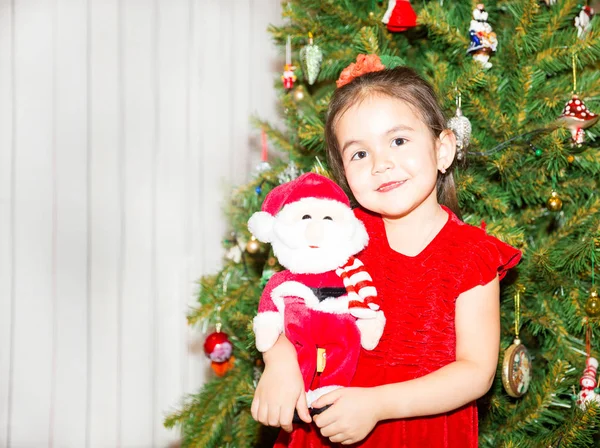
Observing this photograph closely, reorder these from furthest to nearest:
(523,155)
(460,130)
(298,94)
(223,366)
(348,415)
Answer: (223,366) → (298,94) → (523,155) → (460,130) → (348,415)

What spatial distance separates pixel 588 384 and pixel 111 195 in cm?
151

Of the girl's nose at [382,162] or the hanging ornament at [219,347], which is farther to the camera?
the hanging ornament at [219,347]

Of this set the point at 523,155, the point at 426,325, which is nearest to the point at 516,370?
the point at 426,325

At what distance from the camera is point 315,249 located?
0.94 m

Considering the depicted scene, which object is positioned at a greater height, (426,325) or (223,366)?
(426,325)

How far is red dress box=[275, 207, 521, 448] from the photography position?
38.4 inches

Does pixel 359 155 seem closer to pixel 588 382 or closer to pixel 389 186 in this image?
pixel 389 186

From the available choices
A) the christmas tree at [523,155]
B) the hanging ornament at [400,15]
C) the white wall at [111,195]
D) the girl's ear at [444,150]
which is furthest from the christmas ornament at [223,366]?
the hanging ornament at [400,15]

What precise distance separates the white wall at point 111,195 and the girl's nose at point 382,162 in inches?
49.7

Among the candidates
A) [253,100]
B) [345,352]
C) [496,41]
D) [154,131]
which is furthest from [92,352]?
[496,41]

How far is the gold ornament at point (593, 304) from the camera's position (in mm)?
1160

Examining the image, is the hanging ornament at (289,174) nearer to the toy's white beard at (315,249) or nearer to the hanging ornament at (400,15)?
the hanging ornament at (400,15)

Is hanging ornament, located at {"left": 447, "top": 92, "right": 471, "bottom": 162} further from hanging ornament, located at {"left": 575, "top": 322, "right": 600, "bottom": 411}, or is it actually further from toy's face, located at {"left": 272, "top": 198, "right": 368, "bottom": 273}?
hanging ornament, located at {"left": 575, "top": 322, "right": 600, "bottom": 411}

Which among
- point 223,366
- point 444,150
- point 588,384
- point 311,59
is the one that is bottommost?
point 223,366
